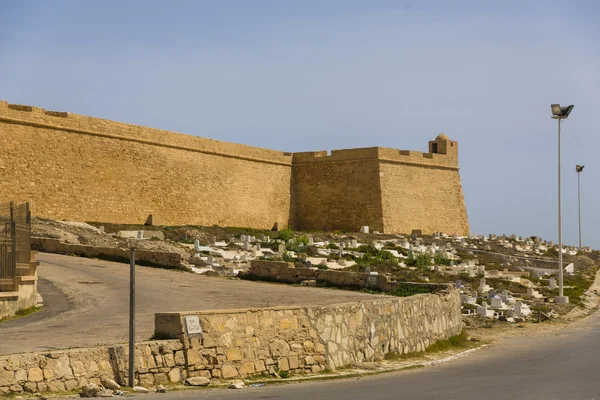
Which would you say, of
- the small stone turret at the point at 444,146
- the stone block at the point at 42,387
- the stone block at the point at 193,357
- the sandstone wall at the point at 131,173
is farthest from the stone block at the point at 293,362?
the small stone turret at the point at 444,146

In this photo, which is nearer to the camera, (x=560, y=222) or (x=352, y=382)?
(x=352, y=382)

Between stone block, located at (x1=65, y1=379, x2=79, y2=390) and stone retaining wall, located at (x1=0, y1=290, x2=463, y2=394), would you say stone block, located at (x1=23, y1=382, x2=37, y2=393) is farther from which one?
stone block, located at (x1=65, y1=379, x2=79, y2=390)

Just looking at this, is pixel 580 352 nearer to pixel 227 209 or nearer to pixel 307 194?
pixel 227 209

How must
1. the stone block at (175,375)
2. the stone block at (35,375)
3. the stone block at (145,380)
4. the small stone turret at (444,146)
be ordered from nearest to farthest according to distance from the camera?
the stone block at (35,375), the stone block at (145,380), the stone block at (175,375), the small stone turret at (444,146)

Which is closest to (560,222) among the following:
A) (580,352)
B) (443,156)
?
(580,352)

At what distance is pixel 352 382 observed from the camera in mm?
10609

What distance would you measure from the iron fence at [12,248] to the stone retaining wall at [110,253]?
7.18 metres

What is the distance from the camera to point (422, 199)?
154 ft

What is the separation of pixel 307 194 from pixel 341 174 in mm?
2121

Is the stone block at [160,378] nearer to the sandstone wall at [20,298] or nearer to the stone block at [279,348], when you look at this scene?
the stone block at [279,348]

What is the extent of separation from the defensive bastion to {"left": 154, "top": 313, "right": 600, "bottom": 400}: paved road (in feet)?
66.4

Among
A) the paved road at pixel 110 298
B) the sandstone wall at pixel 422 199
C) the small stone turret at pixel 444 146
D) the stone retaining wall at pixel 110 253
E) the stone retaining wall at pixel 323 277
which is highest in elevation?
the small stone turret at pixel 444 146

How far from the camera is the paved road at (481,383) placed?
29.9ft

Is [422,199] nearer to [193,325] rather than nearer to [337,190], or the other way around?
[337,190]
